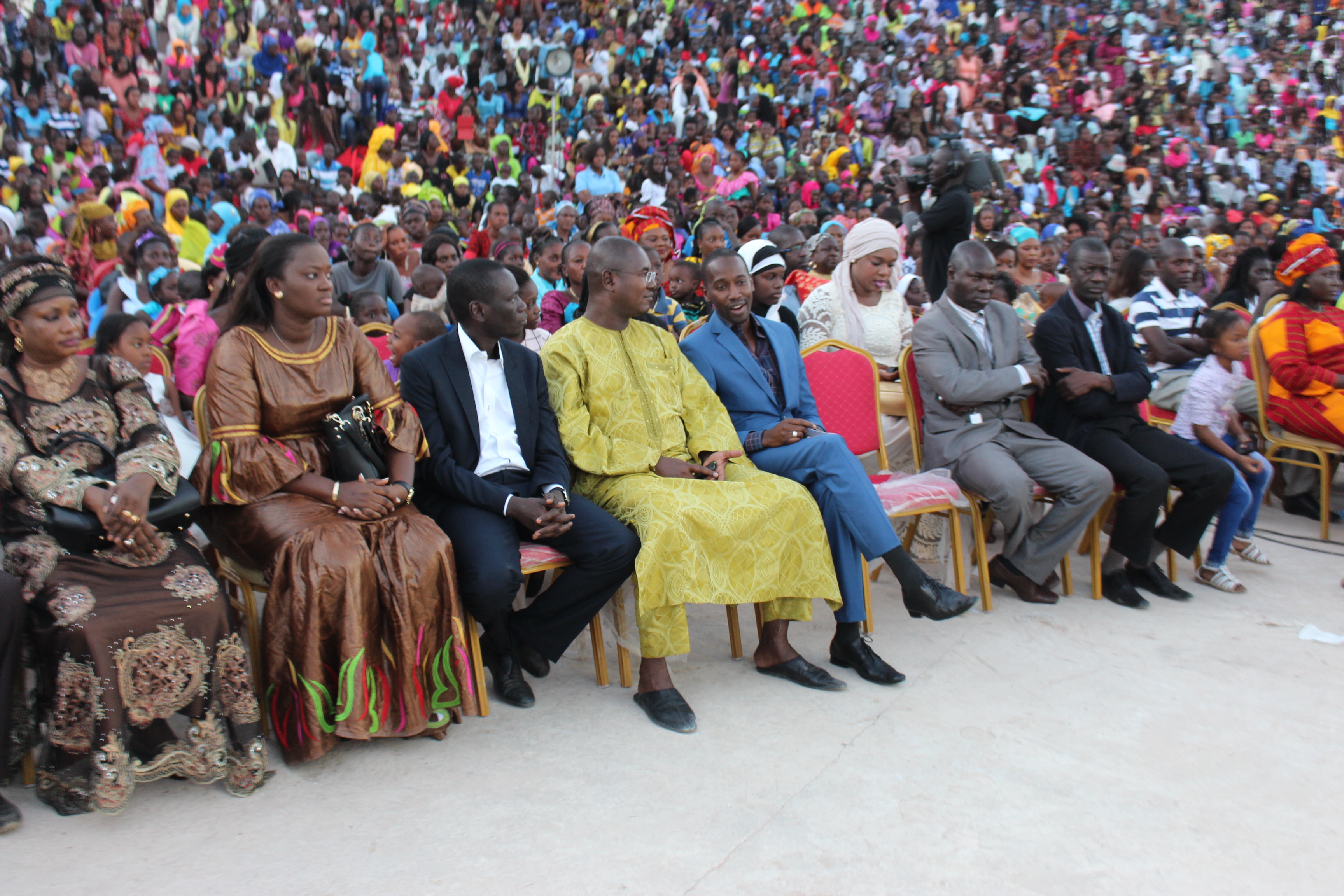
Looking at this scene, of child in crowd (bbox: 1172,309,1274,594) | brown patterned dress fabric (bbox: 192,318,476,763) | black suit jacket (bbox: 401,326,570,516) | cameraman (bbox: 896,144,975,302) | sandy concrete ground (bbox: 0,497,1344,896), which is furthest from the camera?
cameraman (bbox: 896,144,975,302)

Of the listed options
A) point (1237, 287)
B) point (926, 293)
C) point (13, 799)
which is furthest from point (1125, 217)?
point (13, 799)

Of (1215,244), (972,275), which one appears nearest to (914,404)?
(972,275)

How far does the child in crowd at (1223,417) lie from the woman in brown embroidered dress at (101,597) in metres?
4.24

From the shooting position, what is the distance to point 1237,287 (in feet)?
22.0

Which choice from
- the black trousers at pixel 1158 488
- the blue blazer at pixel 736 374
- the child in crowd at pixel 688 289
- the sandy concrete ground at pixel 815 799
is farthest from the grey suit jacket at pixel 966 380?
the child in crowd at pixel 688 289

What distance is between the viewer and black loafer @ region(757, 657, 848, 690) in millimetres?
3391

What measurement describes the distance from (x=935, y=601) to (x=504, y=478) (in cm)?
169

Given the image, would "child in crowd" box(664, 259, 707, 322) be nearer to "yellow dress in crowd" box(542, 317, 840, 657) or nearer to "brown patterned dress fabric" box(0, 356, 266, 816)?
"yellow dress in crowd" box(542, 317, 840, 657)

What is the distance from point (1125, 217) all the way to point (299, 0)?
12.6 m

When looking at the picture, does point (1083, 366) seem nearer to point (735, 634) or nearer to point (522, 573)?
point (735, 634)

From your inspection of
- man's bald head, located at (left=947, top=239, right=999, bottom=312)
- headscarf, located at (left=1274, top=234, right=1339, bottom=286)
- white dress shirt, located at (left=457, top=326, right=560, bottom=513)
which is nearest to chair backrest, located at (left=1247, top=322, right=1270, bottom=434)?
headscarf, located at (left=1274, top=234, right=1339, bottom=286)

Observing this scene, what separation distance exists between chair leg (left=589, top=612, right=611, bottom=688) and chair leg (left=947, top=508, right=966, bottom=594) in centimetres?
161

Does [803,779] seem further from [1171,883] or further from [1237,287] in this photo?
[1237,287]

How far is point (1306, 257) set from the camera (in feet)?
16.9
